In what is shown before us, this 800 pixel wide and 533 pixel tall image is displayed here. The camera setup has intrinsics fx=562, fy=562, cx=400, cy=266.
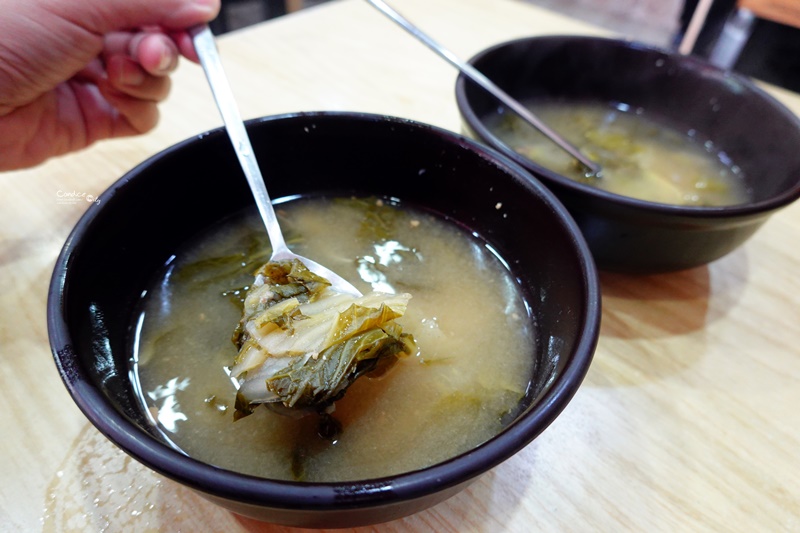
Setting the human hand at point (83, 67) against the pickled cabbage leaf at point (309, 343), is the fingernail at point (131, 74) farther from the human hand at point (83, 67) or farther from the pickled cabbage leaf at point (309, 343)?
the pickled cabbage leaf at point (309, 343)

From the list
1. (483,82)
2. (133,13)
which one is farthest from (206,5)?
(483,82)

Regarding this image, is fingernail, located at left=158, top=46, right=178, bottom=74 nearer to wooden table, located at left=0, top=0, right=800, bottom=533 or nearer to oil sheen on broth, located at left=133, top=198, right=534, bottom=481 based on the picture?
wooden table, located at left=0, top=0, right=800, bottom=533

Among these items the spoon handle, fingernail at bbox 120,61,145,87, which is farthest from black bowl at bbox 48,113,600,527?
fingernail at bbox 120,61,145,87

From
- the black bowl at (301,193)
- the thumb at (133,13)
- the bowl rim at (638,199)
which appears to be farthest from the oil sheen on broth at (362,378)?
the thumb at (133,13)

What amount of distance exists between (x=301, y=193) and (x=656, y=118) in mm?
1166

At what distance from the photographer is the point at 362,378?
3.08ft

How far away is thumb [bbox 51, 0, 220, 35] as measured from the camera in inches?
48.0

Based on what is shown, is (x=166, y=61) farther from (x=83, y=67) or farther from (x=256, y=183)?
(x=256, y=183)

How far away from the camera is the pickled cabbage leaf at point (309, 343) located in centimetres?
82

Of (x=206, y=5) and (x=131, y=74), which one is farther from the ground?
(x=206, y=5)

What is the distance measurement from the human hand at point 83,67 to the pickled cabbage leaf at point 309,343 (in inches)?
30.8

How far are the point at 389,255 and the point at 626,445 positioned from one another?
1.90ft

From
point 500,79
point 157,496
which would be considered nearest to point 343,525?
point 157,496

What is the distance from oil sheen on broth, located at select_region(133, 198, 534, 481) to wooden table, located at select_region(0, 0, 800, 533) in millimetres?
109
